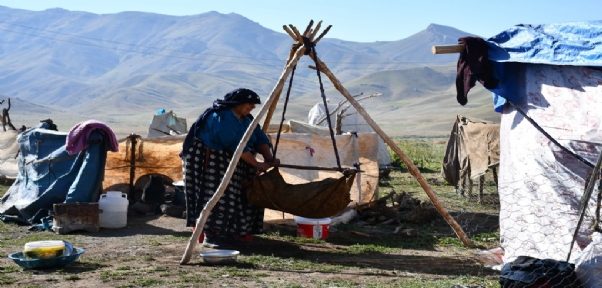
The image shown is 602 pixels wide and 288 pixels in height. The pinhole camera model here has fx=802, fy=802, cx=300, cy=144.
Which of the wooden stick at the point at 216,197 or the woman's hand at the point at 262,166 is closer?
the wooden stick at the point at 216,197

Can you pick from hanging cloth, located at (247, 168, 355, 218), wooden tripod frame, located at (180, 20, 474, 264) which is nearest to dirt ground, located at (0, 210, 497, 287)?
wooden tripod frame, located at (180, 20, 474, 264)

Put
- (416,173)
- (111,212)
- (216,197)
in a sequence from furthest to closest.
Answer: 1. (111,212)
2. (416,173)
3. (216,197)

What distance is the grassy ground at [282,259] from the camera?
5863 millimetres

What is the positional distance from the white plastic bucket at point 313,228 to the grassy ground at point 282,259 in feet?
0.38

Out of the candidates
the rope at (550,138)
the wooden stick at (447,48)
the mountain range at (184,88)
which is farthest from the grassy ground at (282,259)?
the mountain range at (184,88)

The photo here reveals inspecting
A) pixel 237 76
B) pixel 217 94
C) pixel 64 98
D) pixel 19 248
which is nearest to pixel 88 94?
pixel 64 98

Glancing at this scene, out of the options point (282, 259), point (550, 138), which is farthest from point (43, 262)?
point (550, 138)

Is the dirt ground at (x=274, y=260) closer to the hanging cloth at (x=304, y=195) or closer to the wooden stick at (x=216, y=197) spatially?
the wooden stick at (x=216, y=197)

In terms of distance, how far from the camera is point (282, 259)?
6.89 meters

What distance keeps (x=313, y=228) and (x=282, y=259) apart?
4.33ft

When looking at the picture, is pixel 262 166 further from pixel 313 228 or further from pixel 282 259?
pixel 313 228

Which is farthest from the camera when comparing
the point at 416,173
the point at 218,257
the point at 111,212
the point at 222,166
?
the point at 111,212

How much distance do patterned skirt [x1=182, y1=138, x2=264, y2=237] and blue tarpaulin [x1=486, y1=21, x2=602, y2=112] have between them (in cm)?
242

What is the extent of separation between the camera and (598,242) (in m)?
5.36
